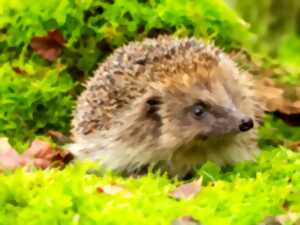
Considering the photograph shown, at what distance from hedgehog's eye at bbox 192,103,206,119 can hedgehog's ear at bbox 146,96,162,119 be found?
23 cm

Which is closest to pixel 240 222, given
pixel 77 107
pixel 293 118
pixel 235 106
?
pixel 235 106

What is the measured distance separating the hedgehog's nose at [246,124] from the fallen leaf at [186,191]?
0.77m

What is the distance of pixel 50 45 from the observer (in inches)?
324

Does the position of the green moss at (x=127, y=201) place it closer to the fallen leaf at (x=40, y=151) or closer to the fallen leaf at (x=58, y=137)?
the fallen leaf at (x=40, y=151)

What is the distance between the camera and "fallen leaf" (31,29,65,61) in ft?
26.9

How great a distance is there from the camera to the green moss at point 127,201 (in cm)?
485

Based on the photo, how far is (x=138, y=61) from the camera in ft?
22.6

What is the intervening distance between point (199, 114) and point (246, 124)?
354mm

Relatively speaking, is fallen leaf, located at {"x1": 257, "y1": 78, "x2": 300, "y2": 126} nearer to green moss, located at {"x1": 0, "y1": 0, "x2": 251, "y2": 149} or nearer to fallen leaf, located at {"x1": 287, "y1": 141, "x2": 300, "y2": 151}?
fallen leaf, located at {"x1": 287, "y1": 141, "x2": 300, "y2": 151}

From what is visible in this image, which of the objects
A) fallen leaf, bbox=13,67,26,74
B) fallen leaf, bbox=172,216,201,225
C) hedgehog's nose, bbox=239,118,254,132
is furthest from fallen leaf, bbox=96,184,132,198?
fallen leaf, bbox=13,67,26,74

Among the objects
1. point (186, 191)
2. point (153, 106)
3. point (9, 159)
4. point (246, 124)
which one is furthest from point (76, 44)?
point (186, 191)

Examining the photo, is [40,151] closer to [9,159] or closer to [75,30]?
[9,159]

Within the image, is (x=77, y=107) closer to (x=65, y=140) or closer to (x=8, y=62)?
(x=65, y=140)

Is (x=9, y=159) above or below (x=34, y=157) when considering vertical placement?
above
